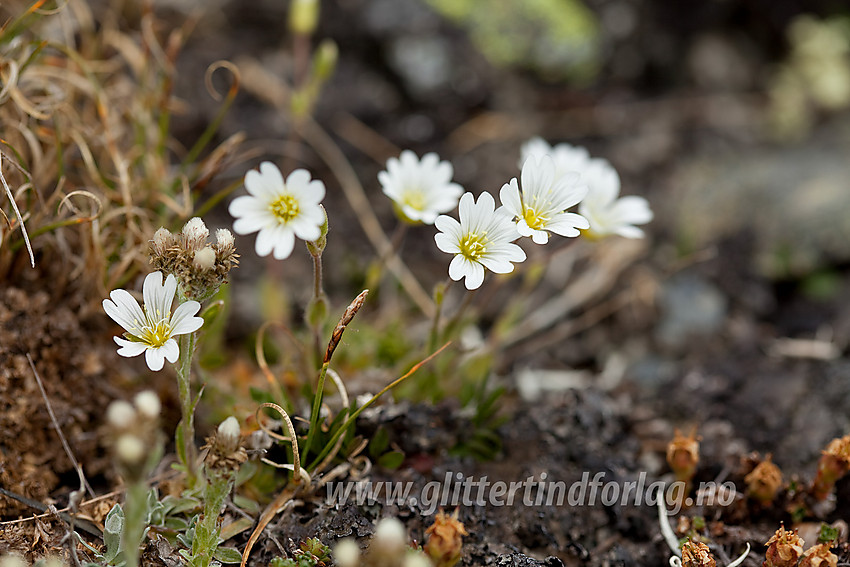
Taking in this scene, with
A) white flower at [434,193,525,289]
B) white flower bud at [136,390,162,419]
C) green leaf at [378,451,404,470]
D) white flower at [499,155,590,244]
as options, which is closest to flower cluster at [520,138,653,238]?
white flower at [499,155,590,244]

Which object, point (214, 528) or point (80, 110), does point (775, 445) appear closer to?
point (214, 528)

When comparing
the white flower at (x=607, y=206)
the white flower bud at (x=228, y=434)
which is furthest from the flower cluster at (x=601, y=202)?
the white flower bud at (x=228, y=434)

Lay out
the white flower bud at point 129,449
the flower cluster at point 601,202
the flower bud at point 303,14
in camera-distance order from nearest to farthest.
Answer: the white flower bud at point 129,449
the flower cluster at point 601,202
the flower bud at point 303,14

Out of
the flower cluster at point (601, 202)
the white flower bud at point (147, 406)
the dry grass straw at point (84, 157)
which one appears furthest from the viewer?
the flower cluster at point (601, 202)

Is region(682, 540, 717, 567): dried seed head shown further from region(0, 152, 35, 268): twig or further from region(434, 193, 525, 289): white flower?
region(0, 152, 35, 268): twig

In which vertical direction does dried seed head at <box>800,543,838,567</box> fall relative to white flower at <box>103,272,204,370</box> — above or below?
below

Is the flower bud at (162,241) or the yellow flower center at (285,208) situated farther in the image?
the yellow flower center at (285,208)

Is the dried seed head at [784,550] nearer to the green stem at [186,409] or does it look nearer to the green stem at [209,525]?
the green stem at [209,525]
